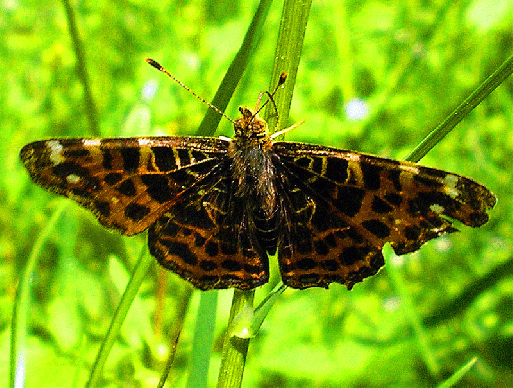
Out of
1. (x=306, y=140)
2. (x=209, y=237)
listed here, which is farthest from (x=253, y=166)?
(x=306, y=140)

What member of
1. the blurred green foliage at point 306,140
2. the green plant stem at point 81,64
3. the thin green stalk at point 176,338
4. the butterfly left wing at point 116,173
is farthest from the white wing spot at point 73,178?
the thin green stalk at point 176,338

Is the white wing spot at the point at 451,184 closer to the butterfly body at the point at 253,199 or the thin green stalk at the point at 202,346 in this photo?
the butterfly body at the point at 253,199

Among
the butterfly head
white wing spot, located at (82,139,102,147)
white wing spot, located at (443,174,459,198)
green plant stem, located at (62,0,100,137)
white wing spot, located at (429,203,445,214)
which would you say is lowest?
white wing spot, located at (429,203,445,214)

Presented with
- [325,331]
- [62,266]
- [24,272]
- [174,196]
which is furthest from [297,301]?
[24,272]

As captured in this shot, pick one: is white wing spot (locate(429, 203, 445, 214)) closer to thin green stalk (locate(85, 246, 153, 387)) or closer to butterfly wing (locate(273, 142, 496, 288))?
butterfly wing (locate(273, 142, 496, 288))

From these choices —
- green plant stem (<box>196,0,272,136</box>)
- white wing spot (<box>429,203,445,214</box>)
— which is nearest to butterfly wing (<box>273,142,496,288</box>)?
white wing spot (<box>429,203,445,214</box>)

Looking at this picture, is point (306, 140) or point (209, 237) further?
point (306, 140)

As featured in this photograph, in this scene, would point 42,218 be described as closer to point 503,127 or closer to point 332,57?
point 332,57

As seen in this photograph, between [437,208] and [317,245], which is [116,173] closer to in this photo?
[317,245]
